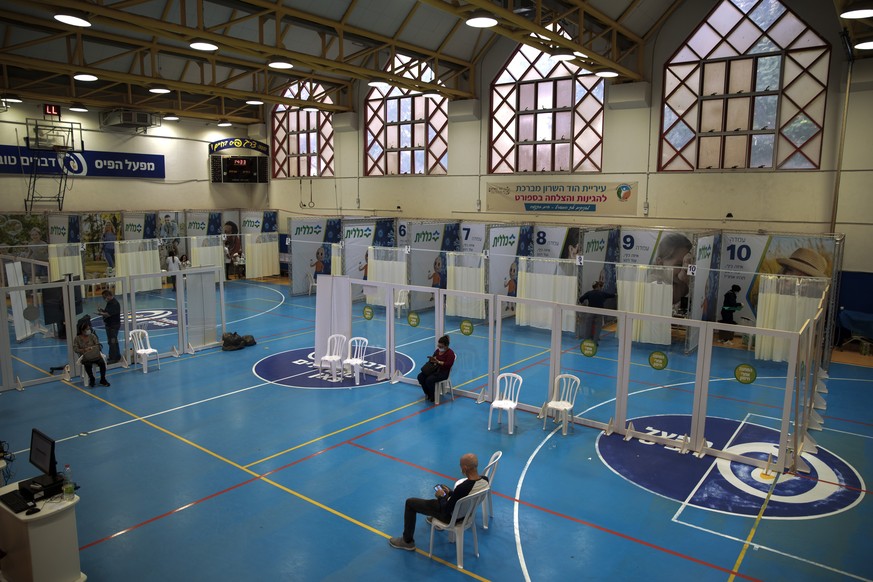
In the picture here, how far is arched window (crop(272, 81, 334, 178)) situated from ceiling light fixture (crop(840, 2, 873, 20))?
19997 millimetres

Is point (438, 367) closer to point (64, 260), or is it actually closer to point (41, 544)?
point (41, 544)

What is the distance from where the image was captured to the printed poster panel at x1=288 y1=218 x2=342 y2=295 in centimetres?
2233

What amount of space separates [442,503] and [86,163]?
78.7 ft

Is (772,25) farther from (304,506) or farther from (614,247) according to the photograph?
(304,506)

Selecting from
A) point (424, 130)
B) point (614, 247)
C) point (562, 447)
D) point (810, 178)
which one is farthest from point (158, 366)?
point (810, 178)

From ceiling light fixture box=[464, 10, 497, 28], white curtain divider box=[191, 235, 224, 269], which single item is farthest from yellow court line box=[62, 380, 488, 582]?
white curtain divider box=[191, 235, 224, 269]

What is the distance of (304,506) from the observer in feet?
25.5

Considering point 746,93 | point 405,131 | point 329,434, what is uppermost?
point 746,93

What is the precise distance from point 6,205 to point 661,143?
2271cm

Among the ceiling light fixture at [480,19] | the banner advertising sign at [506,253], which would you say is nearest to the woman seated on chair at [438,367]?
the ceiling light fixture at [480,19]

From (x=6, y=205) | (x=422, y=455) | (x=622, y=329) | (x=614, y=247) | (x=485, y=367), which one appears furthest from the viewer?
(x=6, y=205)

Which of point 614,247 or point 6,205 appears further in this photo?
point 6,205

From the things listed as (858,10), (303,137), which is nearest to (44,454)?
(858,10)

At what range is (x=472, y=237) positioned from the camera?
19.5 metres
